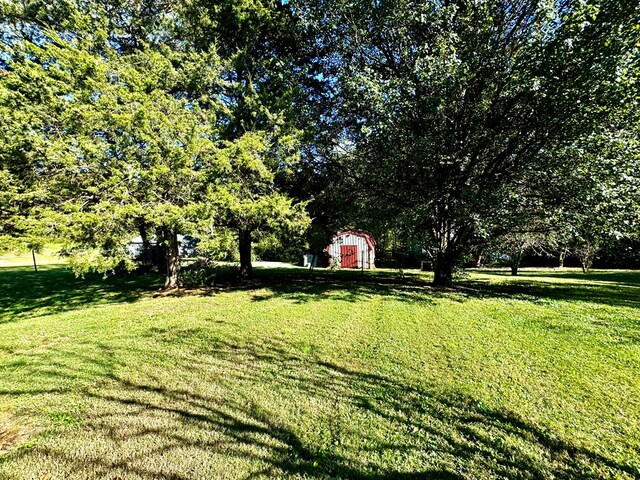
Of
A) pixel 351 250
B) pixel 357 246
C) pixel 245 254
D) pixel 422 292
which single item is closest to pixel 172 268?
pixel 245 254

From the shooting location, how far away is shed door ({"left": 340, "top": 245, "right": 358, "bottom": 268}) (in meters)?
23.7

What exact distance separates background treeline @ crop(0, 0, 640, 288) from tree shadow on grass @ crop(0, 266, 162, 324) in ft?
6.61

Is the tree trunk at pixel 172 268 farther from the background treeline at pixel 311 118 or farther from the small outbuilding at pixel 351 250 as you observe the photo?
the small outbuilding at pixel 351 250

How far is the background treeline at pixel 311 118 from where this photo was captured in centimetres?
755

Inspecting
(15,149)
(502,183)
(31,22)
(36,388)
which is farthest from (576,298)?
(31,22)

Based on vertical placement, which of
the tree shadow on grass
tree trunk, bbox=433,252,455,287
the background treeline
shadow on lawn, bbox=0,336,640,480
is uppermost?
the background treeline

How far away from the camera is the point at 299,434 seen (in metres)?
3.03

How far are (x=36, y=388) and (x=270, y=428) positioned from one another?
3.32 metres

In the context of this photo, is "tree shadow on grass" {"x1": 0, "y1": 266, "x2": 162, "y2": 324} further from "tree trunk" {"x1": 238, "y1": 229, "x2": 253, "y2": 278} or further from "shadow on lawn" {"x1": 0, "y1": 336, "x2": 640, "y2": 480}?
"shadow on lawn" {"x1": 0, "y1": 336, "x2": 640, "y2": 480}

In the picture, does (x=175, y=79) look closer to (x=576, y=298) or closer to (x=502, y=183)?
(x=502, y=183)

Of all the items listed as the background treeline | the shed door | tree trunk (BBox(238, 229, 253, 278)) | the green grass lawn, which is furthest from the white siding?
the green grass lawn

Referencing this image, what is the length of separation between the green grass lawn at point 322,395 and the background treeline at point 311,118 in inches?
117

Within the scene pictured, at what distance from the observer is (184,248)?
18266 millimetres

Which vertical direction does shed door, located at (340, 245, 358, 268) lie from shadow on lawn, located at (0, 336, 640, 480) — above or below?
above
